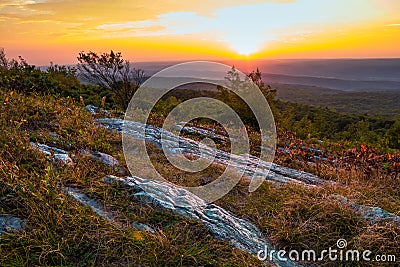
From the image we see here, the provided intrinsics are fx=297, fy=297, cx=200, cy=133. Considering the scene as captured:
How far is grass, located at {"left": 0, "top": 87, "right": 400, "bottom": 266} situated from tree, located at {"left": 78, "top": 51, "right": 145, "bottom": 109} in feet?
30.3

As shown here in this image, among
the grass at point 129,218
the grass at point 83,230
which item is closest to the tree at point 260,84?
the grass at point 129,218

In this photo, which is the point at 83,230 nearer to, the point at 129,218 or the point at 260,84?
the point at 129,218

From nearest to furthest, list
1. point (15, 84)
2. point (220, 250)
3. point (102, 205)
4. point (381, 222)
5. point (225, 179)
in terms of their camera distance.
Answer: point (220, 250) < point (102, 205) < point (381, 222) < point (225, 179) < point (15, 84)

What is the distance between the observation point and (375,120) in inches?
2124

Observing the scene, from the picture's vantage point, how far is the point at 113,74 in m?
15.5

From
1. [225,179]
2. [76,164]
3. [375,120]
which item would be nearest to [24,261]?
[76,164]

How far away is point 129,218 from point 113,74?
12.8m

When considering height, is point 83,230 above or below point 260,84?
below

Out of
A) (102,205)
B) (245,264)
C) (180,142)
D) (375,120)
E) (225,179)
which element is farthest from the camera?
(375,120)

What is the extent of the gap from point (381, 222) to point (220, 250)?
2.73 metres

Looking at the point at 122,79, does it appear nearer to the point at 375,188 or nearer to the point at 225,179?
the point at 225,179

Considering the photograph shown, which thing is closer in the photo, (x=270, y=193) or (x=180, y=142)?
(x=270, y=193)

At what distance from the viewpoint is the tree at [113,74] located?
15.1m

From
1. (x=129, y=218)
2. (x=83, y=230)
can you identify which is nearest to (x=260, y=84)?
(x=129, y=218)
